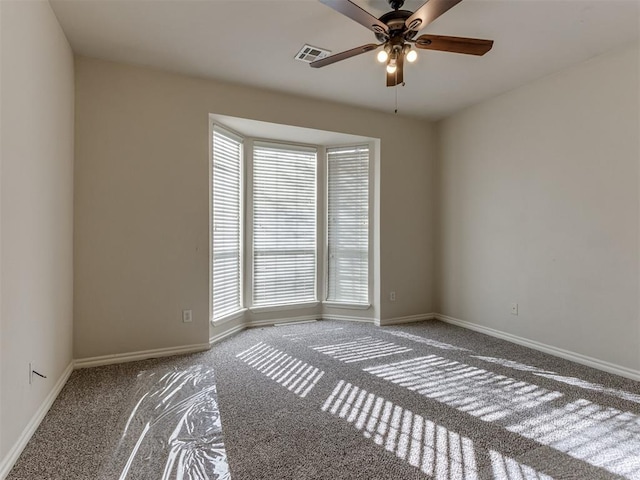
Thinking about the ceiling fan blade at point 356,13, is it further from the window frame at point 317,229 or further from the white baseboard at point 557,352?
the white baseboard at point 557,352

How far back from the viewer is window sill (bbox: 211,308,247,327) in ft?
12.1

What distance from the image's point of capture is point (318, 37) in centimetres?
268

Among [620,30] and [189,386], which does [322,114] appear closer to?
[620,30]

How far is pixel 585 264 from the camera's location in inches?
121

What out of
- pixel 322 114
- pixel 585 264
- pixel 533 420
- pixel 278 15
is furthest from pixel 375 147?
pixel 533 420

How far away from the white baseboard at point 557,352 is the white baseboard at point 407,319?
0.28m

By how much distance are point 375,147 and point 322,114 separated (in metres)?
0.87

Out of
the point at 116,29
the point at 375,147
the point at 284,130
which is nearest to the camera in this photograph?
the point at 116,29

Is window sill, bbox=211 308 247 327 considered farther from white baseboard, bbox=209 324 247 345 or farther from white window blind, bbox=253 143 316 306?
white window blind, bbox=253 143 316 306

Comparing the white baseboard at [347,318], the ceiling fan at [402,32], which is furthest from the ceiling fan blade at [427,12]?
the white baseboard at [347,318]

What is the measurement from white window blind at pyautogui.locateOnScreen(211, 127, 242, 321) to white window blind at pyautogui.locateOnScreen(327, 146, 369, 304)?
1.25 metres

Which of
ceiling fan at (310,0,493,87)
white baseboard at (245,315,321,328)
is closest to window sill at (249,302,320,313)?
white baseboard at (245,315,321,328)

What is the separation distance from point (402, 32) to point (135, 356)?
11.2 feet

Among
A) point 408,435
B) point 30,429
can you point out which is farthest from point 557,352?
point 30,429
